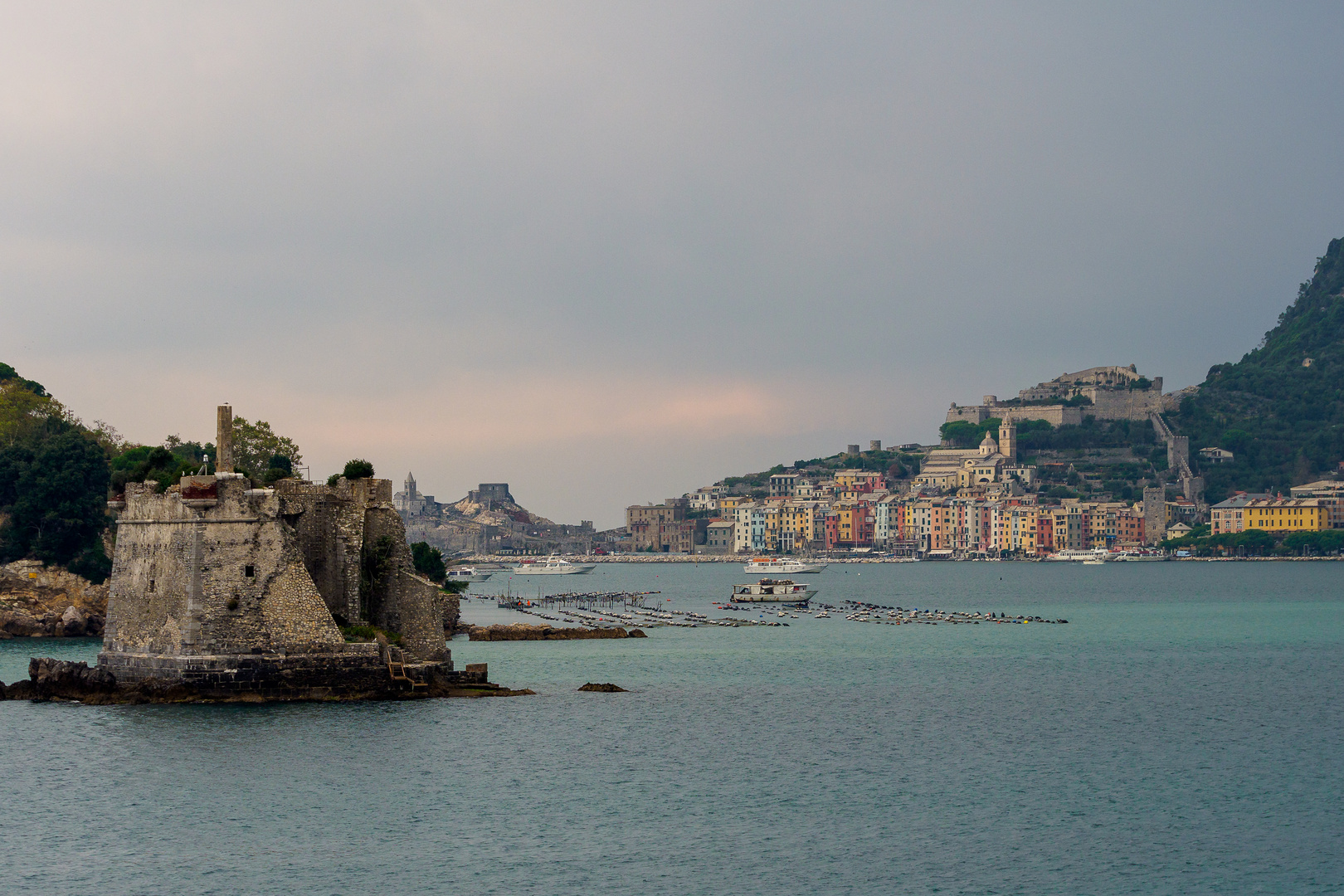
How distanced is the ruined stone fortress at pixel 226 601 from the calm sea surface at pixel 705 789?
90 centimetres

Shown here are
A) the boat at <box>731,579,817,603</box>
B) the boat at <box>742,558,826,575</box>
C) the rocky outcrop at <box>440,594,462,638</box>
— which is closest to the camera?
the rocky outcrop at <box>440,594,462,638</box>

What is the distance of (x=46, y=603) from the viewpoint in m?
60.6

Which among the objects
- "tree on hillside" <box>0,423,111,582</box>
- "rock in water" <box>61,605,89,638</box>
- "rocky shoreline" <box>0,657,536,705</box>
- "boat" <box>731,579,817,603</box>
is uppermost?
"tree on hillside" <box>0,423,111,582</box>

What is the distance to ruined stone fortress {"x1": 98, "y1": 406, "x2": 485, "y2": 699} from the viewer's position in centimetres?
3494

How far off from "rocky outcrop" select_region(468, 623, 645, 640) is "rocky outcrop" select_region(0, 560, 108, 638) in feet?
47.6

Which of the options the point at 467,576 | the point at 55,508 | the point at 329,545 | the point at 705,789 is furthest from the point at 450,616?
the point at 467,576

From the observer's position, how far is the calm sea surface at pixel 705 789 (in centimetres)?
2383

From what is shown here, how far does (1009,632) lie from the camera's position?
72.6 m

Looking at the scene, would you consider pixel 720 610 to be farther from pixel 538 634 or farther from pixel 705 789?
pixel 705 789

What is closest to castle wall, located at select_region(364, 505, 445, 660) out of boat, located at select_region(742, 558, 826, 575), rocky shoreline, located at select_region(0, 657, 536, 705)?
rocky shoreline, located at select_region(0, 657, 536, 705)

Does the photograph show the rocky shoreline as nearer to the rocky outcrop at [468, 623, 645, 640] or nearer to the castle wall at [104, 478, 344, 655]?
the castle wall at [104, 478, 344, 655]

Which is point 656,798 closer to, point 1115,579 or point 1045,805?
point 1045,805

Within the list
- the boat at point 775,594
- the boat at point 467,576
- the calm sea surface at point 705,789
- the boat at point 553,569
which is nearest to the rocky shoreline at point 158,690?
the calm sea surface at point 705,789

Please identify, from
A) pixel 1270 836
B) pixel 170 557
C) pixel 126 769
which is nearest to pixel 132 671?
pixel 170 557
